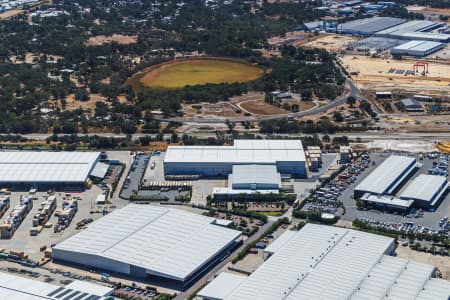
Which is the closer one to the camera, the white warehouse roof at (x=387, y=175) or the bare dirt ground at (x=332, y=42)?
the white warehouse roof at (x=387, y=175)

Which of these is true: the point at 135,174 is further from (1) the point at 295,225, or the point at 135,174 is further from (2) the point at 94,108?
(2) the point at 94,108

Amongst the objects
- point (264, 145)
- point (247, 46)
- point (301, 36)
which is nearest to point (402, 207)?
point (264, 145)

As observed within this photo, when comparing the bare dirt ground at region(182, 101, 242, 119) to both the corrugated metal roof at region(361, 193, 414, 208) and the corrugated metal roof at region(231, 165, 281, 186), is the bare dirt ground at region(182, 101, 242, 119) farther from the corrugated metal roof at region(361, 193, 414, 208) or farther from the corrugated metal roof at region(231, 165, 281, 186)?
the corrugated metal roof at region(361, 193, 414, 208)

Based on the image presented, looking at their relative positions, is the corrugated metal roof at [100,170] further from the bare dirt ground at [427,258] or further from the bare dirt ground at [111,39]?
the bare dirt ground at [111,39]

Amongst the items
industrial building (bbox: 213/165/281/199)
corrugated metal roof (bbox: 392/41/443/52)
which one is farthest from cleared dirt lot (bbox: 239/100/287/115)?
corrugated metal roof (bbox: 392/41/443/52)

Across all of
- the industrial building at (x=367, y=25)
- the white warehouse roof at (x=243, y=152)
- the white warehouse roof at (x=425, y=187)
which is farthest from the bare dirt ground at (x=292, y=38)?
the white warehouse roof at (x=425, y=187)

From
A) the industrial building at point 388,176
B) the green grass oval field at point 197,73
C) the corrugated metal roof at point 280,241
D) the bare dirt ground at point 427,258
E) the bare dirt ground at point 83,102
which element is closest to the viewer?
the bare dirt ground at point 427,258
